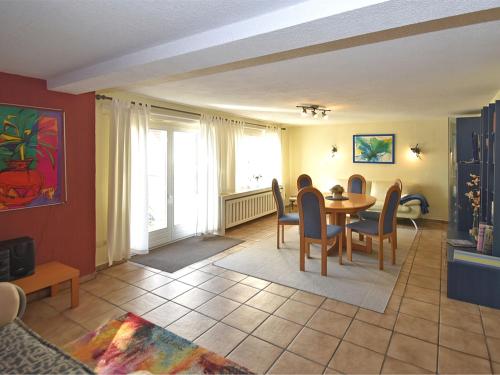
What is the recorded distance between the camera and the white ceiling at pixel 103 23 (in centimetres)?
147

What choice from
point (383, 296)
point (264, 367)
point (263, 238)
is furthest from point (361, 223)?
point (264, 367)

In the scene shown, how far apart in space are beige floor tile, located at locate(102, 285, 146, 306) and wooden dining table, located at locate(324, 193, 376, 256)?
237 cm

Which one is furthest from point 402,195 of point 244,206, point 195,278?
point 195,278

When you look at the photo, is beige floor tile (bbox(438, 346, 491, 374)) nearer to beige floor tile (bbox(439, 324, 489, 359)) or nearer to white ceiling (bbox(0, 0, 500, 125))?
beige floor tile (bbox(439, 324, 489, 359))

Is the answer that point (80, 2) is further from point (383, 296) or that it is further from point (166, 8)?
point (383, 296)

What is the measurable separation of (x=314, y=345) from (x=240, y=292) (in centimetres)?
105

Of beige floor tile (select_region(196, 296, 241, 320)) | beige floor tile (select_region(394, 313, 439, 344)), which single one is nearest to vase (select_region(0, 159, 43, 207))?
beige floor tile (select_region(196, 296, 241, 320))

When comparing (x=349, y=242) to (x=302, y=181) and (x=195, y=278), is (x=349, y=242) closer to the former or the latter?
(x=302, y=181)

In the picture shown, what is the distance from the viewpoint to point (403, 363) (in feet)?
6.82

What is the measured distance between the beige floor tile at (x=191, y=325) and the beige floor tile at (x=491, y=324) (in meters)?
2.22

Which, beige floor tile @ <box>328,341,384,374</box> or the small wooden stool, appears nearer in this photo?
beige floor tile @ <box>328,341,384,374</box>

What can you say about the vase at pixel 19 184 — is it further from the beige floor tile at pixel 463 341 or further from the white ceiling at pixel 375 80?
the beige floor tile at pixel 463 341

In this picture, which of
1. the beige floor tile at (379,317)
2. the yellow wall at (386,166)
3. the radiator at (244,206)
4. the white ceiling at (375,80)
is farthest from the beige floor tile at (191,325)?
the yellow wall at (386,166)

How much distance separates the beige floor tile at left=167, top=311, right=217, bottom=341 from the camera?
243 centimetres
